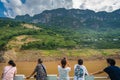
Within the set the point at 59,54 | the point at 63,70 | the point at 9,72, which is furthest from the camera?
the point at 59,54

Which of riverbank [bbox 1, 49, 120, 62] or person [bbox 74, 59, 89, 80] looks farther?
riverbank [bbox 1, 49, 120, 62]

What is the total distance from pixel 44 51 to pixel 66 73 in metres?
93.7

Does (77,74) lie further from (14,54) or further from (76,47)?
(76,47)

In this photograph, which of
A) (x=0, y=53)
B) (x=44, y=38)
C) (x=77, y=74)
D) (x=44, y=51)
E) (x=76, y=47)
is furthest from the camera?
(x=44, y=38)

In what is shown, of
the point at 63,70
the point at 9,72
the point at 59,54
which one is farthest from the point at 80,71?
the point at 59,54

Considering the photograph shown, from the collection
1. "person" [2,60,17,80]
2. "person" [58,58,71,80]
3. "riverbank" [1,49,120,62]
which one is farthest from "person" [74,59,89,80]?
"riverbank" [1,49,120,62]

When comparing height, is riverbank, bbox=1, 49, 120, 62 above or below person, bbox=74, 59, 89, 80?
below

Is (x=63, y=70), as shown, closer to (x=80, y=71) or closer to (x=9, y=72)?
(x=80, y=71)

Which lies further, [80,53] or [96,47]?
[96,47]

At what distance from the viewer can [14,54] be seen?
Result: 326ft

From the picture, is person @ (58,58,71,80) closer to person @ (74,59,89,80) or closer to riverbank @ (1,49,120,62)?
person @ (74,59,89,80)

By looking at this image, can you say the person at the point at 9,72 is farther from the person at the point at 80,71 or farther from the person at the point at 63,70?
the person at the point at 80,71

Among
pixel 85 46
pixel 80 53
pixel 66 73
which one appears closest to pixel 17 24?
pixel 85 46

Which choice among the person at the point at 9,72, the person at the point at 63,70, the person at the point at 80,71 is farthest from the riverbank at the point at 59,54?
the person at the point at 80,71
